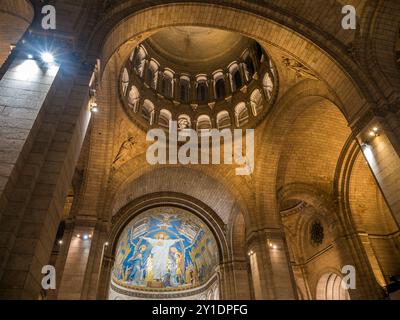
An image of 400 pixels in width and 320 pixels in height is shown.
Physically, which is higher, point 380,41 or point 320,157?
point 320,157

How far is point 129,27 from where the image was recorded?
869 centimetres

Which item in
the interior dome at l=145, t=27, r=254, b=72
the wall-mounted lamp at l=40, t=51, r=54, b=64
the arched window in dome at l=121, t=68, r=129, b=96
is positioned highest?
the interior dome at l=145, t=27, r=254, b=72

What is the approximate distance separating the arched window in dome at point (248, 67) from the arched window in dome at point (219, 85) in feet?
5.76

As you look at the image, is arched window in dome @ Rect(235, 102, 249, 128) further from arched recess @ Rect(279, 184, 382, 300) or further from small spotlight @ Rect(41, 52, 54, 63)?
small spotlight @ Rect(41, 52, 54, 63)

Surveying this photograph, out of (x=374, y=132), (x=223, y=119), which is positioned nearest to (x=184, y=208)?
(x=223, y=119)

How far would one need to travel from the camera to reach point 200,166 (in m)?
16.6

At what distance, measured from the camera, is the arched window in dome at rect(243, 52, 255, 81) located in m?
16.8

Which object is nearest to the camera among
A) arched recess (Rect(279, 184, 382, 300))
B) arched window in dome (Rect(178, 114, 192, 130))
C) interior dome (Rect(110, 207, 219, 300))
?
arched recess (Rect(279, 184, 382, 300))

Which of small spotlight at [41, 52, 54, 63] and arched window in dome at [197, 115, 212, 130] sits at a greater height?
arched window in dome at [197, 115, 212, 130]

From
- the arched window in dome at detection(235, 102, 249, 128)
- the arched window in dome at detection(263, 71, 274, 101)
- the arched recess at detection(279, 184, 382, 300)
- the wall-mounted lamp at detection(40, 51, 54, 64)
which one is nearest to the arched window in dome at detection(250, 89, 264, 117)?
the arched window in dome at detection(235, 102, 249, 128)

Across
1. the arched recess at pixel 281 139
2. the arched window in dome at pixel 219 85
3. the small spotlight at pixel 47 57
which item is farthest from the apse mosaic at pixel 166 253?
the small spotlight at pixel 47 57

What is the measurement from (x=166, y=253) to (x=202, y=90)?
15.4 m

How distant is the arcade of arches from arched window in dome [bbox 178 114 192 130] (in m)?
0.14

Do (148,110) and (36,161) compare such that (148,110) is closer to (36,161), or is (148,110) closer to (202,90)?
(202,90)
